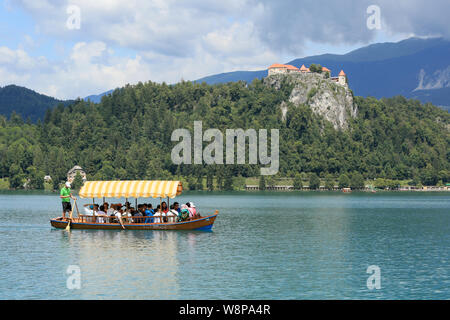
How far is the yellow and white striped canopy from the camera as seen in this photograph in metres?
79.9

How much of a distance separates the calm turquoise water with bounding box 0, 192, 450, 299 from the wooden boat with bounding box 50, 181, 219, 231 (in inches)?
42.6

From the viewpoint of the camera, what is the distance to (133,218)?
81.3m

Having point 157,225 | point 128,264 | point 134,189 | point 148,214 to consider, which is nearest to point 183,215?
point 157,225

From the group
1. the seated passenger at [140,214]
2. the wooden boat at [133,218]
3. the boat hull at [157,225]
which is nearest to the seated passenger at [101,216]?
the wooden boat at [133,218]

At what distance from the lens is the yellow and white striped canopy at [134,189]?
79.9m

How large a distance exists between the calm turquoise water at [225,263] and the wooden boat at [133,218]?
3.55 ft

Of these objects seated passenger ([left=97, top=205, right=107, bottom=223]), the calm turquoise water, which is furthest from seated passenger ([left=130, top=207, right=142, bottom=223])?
seated passenger ([left=97, top=205, right=107, bottom=223])

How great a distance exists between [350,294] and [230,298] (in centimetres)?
842

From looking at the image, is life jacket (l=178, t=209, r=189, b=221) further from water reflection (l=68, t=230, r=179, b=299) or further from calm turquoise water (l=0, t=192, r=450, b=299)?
water reflection (l=68, t=230, r=179, b=299)

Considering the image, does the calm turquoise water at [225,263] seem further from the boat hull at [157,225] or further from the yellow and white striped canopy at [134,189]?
the yellow and white striped canopy at [134,189]

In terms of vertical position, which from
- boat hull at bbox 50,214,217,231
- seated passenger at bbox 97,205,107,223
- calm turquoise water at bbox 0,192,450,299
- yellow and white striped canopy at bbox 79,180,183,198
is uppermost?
yellow and white striped canopy at bbox 79,180,183,198
